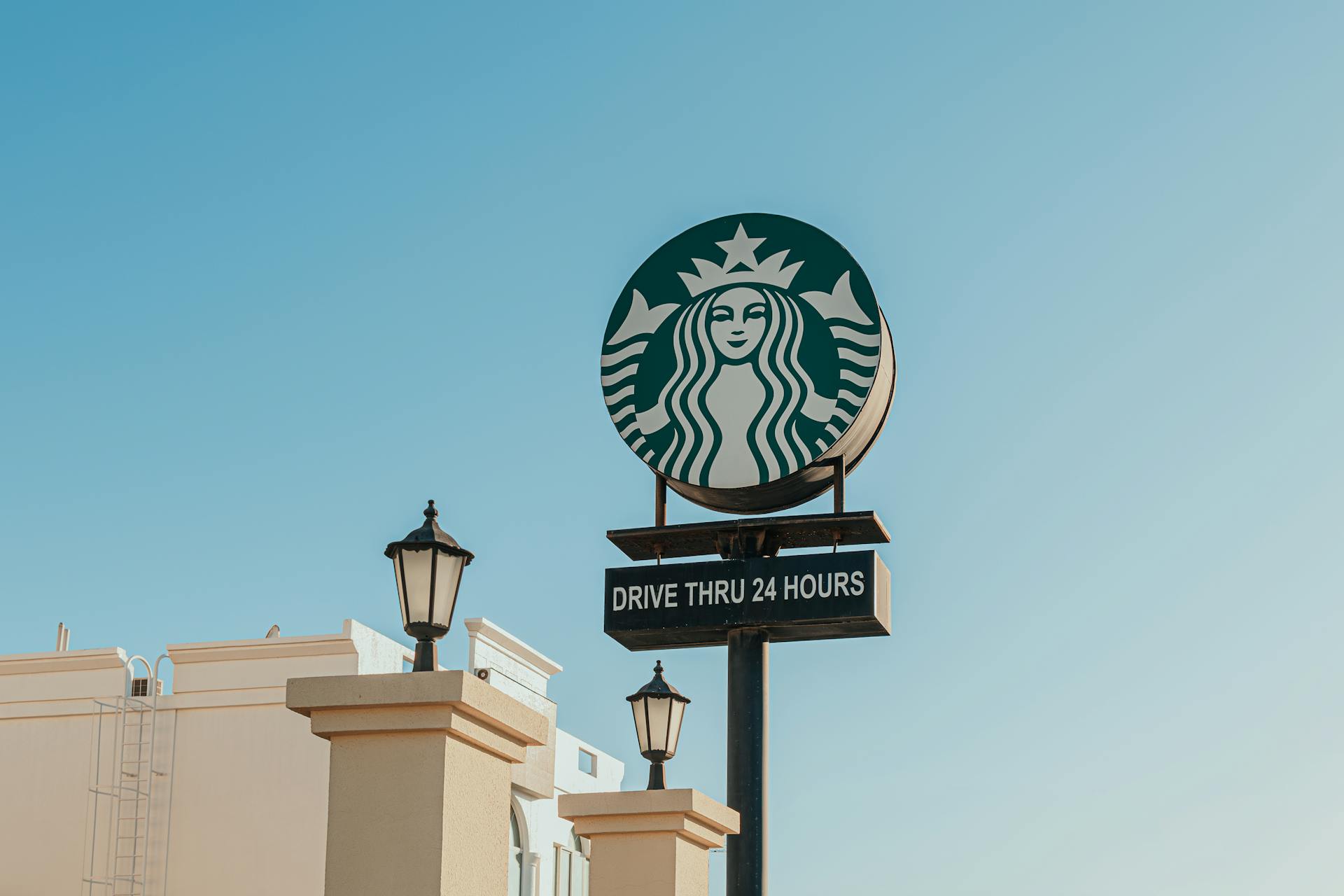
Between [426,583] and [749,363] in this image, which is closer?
[426,583]

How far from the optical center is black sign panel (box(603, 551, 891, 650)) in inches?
510

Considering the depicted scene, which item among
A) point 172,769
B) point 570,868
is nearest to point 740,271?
point 172,769

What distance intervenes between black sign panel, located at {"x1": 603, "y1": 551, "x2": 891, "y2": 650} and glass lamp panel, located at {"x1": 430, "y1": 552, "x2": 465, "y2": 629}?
5.56 meters

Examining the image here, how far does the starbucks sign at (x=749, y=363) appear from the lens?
13.5m

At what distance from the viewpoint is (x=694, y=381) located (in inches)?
547

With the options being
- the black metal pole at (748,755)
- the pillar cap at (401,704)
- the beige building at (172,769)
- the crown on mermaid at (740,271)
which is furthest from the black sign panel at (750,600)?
the beige building at (172,769)

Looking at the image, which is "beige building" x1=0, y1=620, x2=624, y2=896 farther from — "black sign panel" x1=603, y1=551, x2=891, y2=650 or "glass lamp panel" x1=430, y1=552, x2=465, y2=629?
"glass lamp panel" x1=430, y1=552, x2=465, y2=629

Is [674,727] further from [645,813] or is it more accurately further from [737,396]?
[737,396]

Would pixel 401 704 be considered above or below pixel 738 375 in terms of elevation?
below

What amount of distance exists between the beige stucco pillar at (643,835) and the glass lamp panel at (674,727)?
1.89 feet

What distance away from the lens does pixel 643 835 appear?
39.3 feet

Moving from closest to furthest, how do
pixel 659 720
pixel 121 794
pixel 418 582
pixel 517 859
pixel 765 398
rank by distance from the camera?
pixel 418 582 < pixel 659 720 < pixel 765 398 < pixel 121 794 < pixel 517 859

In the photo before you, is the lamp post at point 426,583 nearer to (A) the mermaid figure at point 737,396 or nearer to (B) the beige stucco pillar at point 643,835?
(B) the beige stucco pillar at point 643,835

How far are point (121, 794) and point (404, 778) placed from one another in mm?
19290
